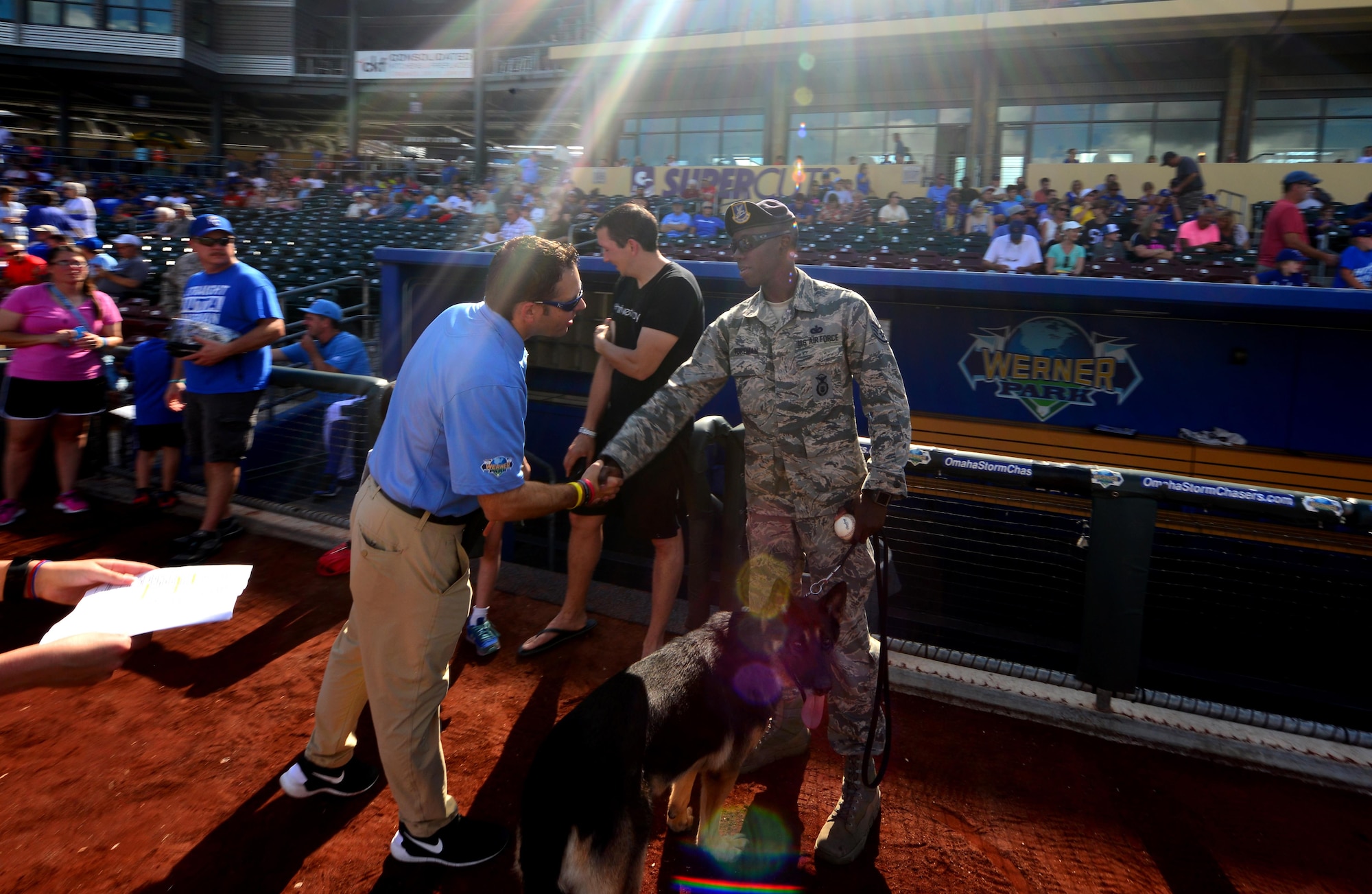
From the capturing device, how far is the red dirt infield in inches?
100

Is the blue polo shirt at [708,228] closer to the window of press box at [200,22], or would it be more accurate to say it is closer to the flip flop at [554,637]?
the flip flop at [554,637]

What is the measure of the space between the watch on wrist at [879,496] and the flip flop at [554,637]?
6.86ft

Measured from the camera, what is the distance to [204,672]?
3779 mm

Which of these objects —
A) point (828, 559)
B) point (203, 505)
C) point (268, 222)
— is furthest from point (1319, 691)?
point (268, 222)

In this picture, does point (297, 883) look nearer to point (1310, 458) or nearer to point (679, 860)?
point (679, 860)

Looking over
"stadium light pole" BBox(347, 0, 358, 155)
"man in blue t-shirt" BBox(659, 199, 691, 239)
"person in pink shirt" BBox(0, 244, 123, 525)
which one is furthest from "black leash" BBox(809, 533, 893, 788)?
"stadium light pole" BBox(347, 0, 358, 155)

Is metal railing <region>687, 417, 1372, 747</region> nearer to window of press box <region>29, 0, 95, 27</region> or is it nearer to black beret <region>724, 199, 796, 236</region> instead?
black beret <region>724, 199, 796, 236</region>

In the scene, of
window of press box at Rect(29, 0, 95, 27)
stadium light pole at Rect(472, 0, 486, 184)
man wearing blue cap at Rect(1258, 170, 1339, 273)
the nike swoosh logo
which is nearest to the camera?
the nike swoosh logo

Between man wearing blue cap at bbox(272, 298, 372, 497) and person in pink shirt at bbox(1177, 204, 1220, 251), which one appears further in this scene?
person in pink shirt at bbox(1177, 204, 1220, 251)

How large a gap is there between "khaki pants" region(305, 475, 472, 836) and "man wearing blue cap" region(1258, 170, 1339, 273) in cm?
712

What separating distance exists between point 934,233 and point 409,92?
26211 mm

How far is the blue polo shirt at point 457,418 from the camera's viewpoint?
2279 mm

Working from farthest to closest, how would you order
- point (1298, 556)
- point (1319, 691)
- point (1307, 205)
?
point (1307, 205) < point (1298, 556) < point (1319, 691)

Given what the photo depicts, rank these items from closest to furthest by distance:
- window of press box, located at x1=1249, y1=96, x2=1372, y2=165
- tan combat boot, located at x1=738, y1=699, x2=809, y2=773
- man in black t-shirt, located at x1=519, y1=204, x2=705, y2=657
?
tan combat boot, located at x1=738, y1=699, x2=809, y2=773 < man in black t-shirt, located at x1=519, y1=204, x2=705, y2=657 < window of press box, located at x1=1249, y1=96, x2=1372, y2=165
